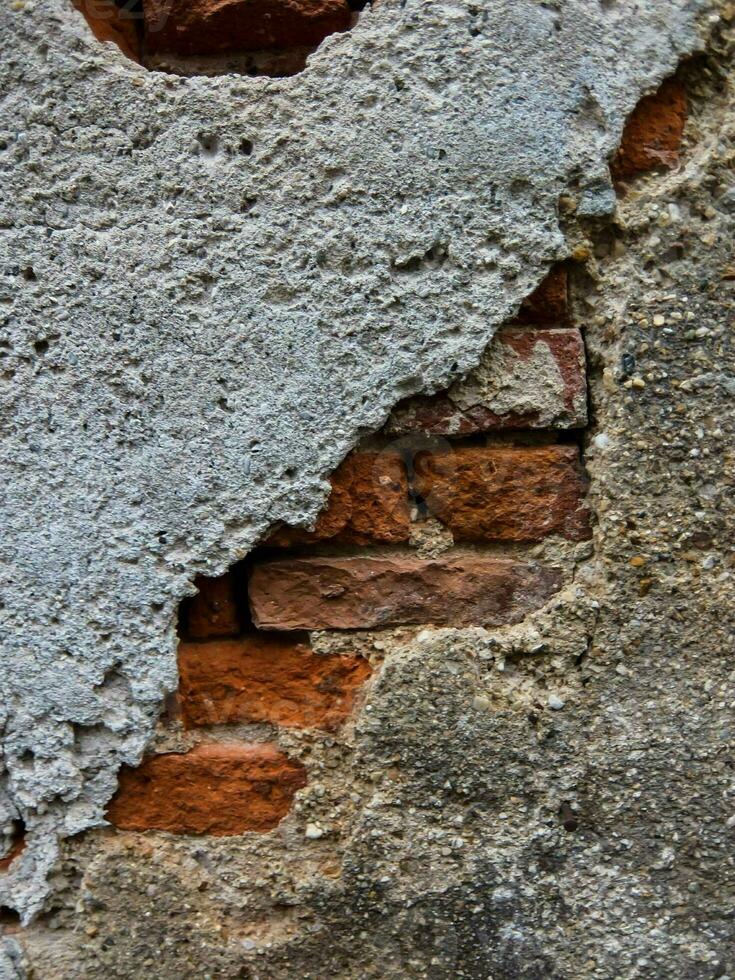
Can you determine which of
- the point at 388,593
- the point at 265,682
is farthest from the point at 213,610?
the point at 388,593

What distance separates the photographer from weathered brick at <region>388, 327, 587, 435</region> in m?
0.95

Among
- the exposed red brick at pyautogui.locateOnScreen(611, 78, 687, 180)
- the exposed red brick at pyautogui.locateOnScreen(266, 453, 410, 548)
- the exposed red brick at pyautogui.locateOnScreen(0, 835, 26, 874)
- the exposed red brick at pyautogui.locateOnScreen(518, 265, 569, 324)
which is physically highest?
the exposed red brick at pyautogui.locateOnScreen(611, 78, 687, 180)

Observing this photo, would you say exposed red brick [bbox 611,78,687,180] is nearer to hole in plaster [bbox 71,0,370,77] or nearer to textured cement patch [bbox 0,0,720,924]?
textured cement patch [bbox 0,0,720,924]

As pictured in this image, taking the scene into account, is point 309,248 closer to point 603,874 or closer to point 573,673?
point 573,673

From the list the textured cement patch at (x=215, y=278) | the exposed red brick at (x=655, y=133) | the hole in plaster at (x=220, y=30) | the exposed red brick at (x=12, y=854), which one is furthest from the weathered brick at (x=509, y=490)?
the exposed red brick at (x=12, y=854)

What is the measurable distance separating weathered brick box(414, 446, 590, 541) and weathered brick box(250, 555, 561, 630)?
0.05m

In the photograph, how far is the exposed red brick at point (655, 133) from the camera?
957 millimetres

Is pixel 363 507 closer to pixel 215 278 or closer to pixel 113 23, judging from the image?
pixel 215 278

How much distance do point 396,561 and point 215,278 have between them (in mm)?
382

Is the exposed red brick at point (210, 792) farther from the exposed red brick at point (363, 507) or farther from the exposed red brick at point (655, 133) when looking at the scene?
the exposed red brick at point (655, 133)

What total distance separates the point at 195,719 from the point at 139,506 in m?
0.26

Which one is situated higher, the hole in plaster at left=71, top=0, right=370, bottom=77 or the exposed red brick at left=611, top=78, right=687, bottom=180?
the hole in plaster at left=71, top=0, right=370, bottom=77

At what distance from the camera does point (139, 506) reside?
36.8 inches

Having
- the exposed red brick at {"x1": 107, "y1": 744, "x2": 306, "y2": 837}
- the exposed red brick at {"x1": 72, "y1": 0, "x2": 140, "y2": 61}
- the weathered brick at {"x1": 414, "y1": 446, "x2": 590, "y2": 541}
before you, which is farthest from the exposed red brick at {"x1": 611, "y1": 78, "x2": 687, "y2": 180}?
the exposed red brick at {"x1": 107, "y1": 744, "x2": 306, "y2": 837}
